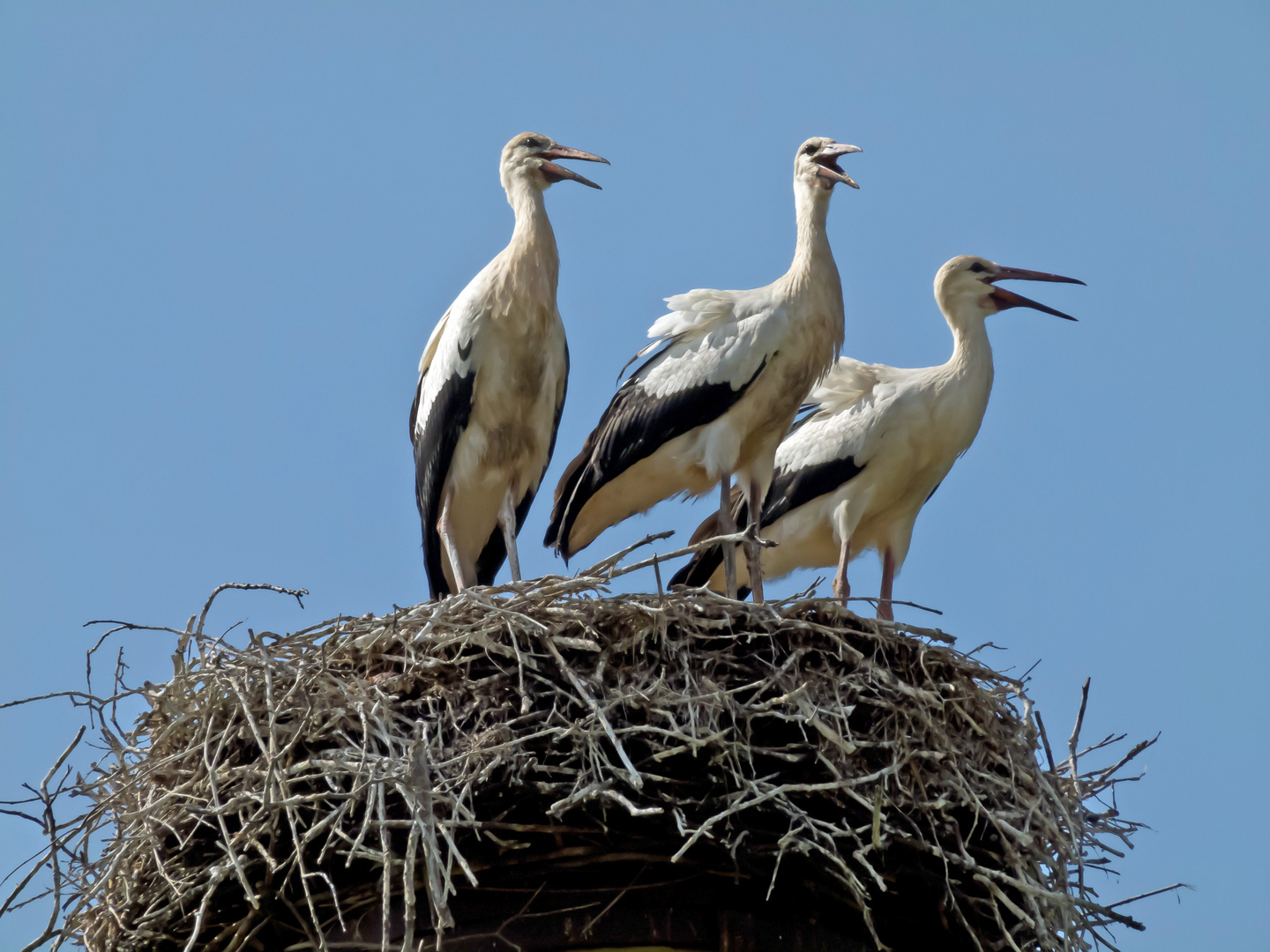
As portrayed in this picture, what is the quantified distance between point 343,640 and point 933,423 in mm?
4017

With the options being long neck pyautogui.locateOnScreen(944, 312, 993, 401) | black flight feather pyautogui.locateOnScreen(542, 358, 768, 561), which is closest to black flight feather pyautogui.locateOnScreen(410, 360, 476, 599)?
black flight feather pyautogui.locateOnScreen(542, 358, 768, 561)

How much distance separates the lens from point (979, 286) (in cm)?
939

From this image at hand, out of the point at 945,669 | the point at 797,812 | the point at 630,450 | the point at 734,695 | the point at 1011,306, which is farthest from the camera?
the point at 1011,306

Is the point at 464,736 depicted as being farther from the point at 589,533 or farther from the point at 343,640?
the point at 589,533

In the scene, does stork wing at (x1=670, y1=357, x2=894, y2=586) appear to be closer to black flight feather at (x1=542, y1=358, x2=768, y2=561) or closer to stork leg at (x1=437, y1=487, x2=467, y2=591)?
black flight feather at (x1=542, y1=358, x2=768, y2=561)

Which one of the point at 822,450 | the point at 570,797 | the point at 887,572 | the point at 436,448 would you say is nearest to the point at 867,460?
the point at 822,450

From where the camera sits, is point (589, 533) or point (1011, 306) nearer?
point (589, 533)

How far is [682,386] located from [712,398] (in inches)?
6.4

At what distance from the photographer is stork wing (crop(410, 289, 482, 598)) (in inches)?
300

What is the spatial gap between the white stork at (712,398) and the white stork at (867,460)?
628 millimetres

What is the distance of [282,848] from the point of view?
5293 mm

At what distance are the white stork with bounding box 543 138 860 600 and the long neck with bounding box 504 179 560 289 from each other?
23.3 inches

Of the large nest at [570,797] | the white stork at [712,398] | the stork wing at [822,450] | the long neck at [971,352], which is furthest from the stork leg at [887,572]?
the large nest at [570,797]

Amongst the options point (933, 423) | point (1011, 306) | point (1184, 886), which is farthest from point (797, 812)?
point (1011, 306)
